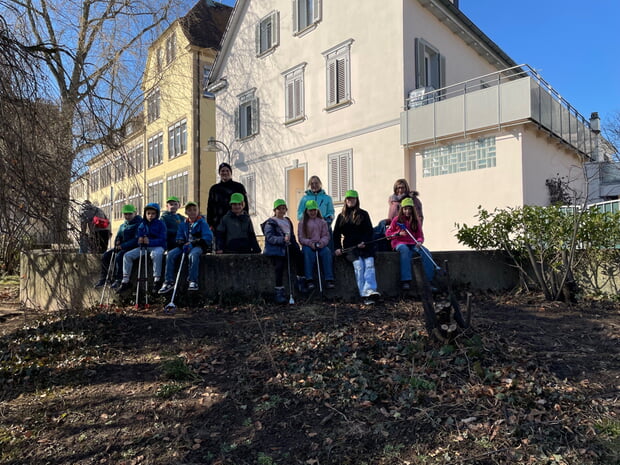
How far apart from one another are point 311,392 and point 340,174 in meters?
11.4

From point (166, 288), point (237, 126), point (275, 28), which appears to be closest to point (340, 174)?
point (237, 126)

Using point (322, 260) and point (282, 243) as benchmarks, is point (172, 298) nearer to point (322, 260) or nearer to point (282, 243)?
point (282, 243)

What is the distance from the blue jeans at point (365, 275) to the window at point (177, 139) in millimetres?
19500

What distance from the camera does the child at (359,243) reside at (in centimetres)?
680

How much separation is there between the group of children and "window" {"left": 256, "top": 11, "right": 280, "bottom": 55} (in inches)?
463

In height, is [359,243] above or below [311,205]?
below

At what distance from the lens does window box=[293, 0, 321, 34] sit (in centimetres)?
1573

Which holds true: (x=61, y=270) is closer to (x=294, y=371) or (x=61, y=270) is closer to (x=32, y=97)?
(x=32, y=97)

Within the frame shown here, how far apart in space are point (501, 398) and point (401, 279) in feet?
12.3

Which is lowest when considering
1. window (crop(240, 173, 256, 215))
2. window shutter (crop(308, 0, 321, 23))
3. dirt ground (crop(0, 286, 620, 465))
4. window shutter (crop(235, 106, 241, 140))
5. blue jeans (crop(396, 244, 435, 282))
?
dirt ground (crop(0, 286, 620, 465))

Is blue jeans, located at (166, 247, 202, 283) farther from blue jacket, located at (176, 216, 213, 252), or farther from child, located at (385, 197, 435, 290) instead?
child, located at (385, 197, 435, 290)

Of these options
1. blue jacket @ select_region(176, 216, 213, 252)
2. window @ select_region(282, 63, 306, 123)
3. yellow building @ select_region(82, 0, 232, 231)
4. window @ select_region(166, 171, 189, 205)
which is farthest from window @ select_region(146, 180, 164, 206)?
blue jacket @ select_region(176, 216, 213, 252)

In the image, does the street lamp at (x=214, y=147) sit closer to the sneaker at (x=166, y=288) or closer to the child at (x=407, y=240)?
the sneaker at (x=166, y=288)

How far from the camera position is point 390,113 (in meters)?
13.4
